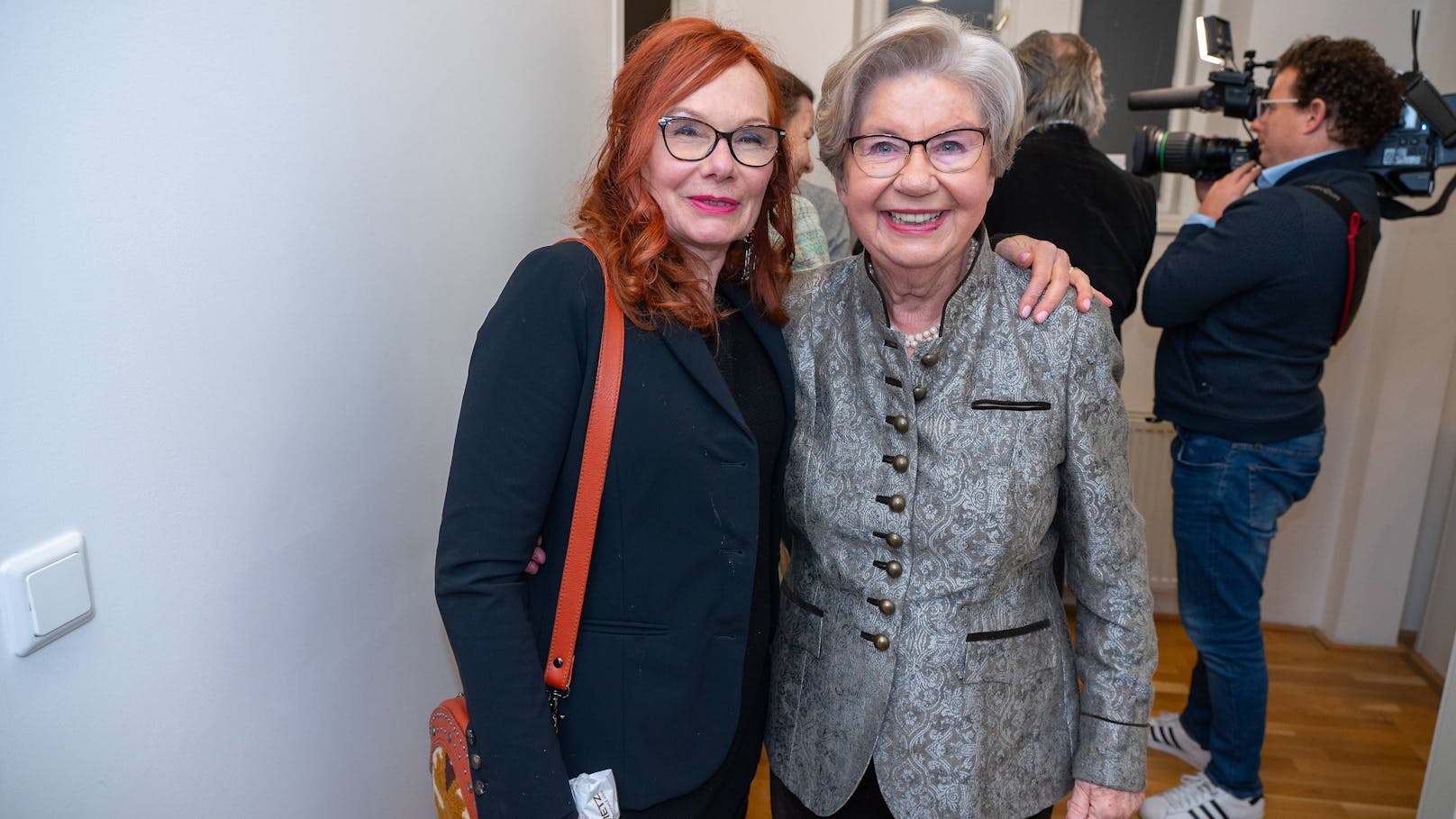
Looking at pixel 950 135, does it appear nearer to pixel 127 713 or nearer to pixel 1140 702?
pixel 1140 702

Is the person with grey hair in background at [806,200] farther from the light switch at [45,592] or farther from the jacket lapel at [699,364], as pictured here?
the light switch at [45,592]

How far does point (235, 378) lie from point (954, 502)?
863 millimetres

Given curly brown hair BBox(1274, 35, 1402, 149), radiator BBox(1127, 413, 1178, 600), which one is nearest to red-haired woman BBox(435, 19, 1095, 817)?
curly brown hair BBox(1274, 35, 1402, 149)

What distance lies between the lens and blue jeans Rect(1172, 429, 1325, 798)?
2316 mm

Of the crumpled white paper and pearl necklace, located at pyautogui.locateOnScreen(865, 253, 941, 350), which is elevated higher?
pearl necklace, located at pyautogui.locateOnScreen(865, 253, 941, 350)

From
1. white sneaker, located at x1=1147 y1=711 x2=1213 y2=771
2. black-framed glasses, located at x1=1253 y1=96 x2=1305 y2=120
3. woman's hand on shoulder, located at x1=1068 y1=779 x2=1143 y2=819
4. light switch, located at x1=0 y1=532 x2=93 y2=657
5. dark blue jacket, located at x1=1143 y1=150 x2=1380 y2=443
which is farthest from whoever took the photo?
white sneaker, located at x1=1147 y1=711 x2=1213 y2=771

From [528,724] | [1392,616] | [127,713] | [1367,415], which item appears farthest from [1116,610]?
[1392,616]

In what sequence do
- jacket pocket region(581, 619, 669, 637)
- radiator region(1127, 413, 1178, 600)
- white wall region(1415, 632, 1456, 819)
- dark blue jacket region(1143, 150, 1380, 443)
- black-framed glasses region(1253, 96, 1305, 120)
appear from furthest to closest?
radiator region(1127, 413, 1178, 600)
black-framed glasses region(1253, 96, 1305, 120)
dark blue jacket region(1143, 150, 1380, 443)
white wall region(1415, 632, 1456, 819)
jacket pocket region(581, 619, 669, 637)

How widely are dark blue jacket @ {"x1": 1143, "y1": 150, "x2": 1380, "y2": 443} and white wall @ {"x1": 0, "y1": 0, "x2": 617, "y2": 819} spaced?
65.6 inches

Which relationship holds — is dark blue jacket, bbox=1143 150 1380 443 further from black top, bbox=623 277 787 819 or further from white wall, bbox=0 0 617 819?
white wall, bbox=0 0 617 819

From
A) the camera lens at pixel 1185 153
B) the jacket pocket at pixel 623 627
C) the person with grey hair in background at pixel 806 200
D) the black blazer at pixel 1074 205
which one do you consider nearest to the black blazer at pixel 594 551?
the jacket pocket at pixel 623 627

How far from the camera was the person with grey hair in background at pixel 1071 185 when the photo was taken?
2.21 meters

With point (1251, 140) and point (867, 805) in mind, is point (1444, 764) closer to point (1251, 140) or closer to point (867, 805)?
point (867, 805)

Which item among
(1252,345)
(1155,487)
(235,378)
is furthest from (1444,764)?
(235,378)
